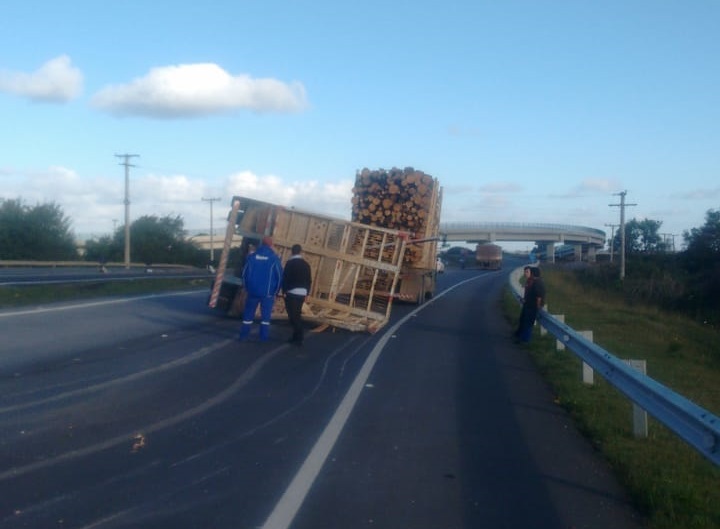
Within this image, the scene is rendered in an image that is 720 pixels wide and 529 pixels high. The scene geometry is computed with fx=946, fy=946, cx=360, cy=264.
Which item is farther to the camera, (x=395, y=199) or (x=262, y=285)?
(x=395, y=199)

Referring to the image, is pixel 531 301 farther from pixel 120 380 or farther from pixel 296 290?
pixel 120 380

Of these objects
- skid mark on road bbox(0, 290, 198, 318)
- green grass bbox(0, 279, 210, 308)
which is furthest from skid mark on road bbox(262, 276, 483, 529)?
green grass bbox(0, 279, 210, 308)

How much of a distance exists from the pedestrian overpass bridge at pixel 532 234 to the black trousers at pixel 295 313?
290 ft

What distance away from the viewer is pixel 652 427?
1030 centimetres

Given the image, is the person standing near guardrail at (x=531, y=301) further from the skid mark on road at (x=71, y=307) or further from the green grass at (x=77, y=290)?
the green grass at (x=77, y=290)

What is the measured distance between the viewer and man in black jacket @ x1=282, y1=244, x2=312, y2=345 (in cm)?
1625

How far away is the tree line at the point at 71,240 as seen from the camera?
80.1m

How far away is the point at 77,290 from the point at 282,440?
2518 cm

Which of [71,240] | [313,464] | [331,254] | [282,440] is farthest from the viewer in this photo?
[71,240]

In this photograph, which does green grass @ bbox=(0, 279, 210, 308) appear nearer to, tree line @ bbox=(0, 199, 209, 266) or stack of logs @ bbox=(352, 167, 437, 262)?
stack of logs @ bbox=(352, 167, 437, 262)

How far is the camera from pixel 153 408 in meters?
10.3

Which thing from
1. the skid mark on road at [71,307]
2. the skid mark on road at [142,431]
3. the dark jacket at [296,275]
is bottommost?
the skid mark on road at [142,431]

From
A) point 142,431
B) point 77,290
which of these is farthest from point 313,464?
point 77,290

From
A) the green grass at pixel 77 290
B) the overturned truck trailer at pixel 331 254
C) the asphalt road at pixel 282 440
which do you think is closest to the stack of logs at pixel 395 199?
the overturned truck trailer at pixel 331 254
